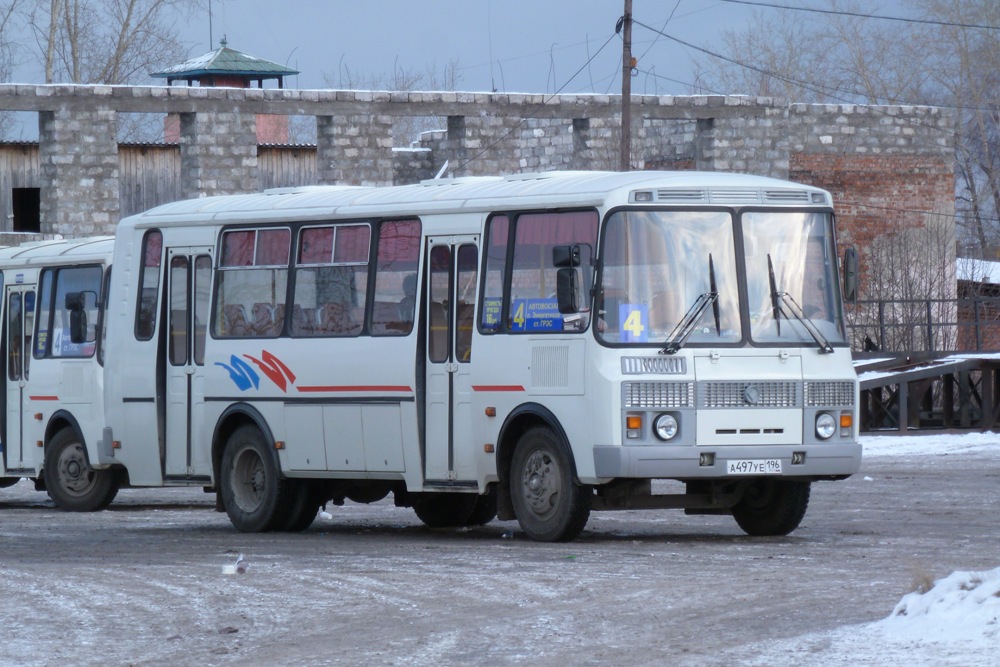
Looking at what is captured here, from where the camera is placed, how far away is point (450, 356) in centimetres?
1491

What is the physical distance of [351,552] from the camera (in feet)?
46.0

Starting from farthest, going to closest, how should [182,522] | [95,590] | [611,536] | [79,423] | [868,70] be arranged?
1. [868,70]
2. [79,423]
3. [182,522]
4. [611,536]
5. [95,590]

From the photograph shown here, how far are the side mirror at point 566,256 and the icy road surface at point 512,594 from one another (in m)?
1.98

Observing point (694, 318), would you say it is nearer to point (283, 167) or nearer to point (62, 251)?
point (62, 251)

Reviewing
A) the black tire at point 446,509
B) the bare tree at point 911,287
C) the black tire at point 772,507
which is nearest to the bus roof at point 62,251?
the black tire at point 446,509

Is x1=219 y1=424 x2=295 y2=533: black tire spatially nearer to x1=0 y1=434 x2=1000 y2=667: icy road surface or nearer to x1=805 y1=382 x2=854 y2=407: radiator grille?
x1=0 y1=434 x2=1000 y2=667: icy road surface

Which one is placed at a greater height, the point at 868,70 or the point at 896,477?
the point at 868,70

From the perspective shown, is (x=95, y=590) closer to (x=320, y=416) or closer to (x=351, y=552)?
(x=351, y=552)

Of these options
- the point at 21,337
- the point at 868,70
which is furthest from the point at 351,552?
the point at 868,70

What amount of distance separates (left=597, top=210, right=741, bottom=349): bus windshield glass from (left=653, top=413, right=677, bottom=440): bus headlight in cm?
51

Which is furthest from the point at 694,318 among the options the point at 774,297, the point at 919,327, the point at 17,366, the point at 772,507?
the point at 919,327

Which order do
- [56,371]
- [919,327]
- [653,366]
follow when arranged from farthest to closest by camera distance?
[919,327], [56,371], [653,366]

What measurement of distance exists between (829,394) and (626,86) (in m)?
21.6

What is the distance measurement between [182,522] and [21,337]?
189 inches
